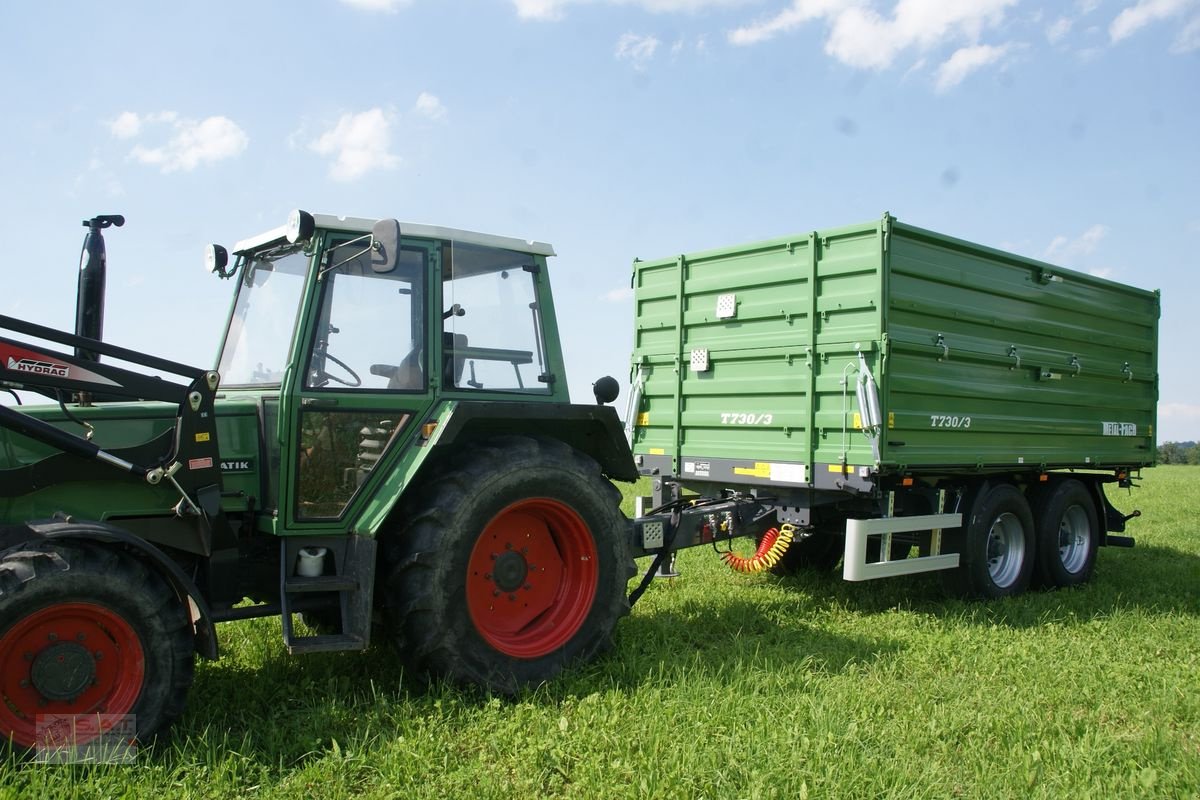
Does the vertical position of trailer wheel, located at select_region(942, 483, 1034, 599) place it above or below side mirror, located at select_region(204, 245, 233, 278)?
below

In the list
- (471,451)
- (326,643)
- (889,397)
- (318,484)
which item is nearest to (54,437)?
(318,484)

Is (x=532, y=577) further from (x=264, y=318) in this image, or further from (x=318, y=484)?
(x=264, y=318)

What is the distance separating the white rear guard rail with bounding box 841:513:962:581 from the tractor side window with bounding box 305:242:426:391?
3.38 metres

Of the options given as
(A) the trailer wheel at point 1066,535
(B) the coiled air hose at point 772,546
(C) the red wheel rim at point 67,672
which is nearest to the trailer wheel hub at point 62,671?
(C) the red wheel rim at point 67,672

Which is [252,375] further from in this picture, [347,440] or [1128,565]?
[1128,565]

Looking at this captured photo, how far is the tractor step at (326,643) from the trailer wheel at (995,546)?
489 centimetres

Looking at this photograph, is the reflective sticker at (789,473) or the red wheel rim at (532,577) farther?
the reflective sticker at (789,473)

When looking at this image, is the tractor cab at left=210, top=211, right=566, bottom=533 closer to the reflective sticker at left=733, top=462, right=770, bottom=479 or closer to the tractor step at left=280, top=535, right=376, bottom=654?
the tractor step at left=280, top=535, right=376, bottom=654

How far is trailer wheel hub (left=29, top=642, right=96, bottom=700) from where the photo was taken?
349 centimetres

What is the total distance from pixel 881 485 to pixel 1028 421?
1.85 m

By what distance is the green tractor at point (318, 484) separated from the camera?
363 cm

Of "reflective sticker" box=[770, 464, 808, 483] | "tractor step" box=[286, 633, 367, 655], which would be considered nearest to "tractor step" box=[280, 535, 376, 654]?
"tractor step" box=[286, 633, 367, 655]

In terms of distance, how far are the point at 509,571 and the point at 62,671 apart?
6.59 ft

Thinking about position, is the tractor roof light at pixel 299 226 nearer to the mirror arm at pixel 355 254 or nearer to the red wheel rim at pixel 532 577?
the mirror arm at pixel 355 254
